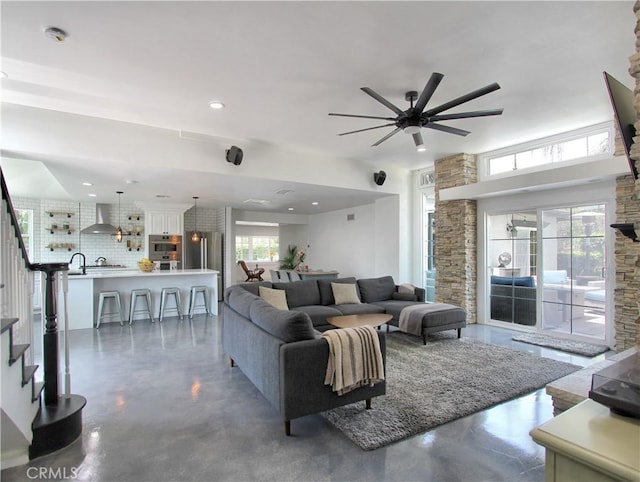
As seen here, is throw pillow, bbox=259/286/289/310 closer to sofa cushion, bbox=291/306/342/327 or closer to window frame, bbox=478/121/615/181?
sofa cushion, bbox=291/306/342/327

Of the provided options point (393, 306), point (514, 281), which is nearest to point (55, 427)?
point (393, 306)

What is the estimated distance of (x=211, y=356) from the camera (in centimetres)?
433

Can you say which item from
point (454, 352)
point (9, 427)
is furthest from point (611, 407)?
point (454, 352)

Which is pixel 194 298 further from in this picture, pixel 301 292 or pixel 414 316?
pixel 414 316

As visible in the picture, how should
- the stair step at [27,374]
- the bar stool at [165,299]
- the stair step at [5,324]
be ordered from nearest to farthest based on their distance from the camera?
the stair step at [5,324]
the stair step at [27,374]
the bar stool at [165,299]

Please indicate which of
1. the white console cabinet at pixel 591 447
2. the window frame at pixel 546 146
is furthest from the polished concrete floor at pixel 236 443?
the window frame at pixel 546 146

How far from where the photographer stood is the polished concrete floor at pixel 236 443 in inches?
81.4

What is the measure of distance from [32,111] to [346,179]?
15.2 feet

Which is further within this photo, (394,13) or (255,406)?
(255,406)

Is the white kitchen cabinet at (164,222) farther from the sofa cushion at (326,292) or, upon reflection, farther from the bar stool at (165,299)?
the sofa cushion at (326,292)

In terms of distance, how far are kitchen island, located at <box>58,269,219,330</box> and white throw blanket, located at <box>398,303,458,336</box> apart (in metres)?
4.05

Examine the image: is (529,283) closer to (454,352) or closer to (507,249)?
(507,249)

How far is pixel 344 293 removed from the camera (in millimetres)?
5766

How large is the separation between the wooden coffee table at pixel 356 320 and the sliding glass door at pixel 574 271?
2792 mm
